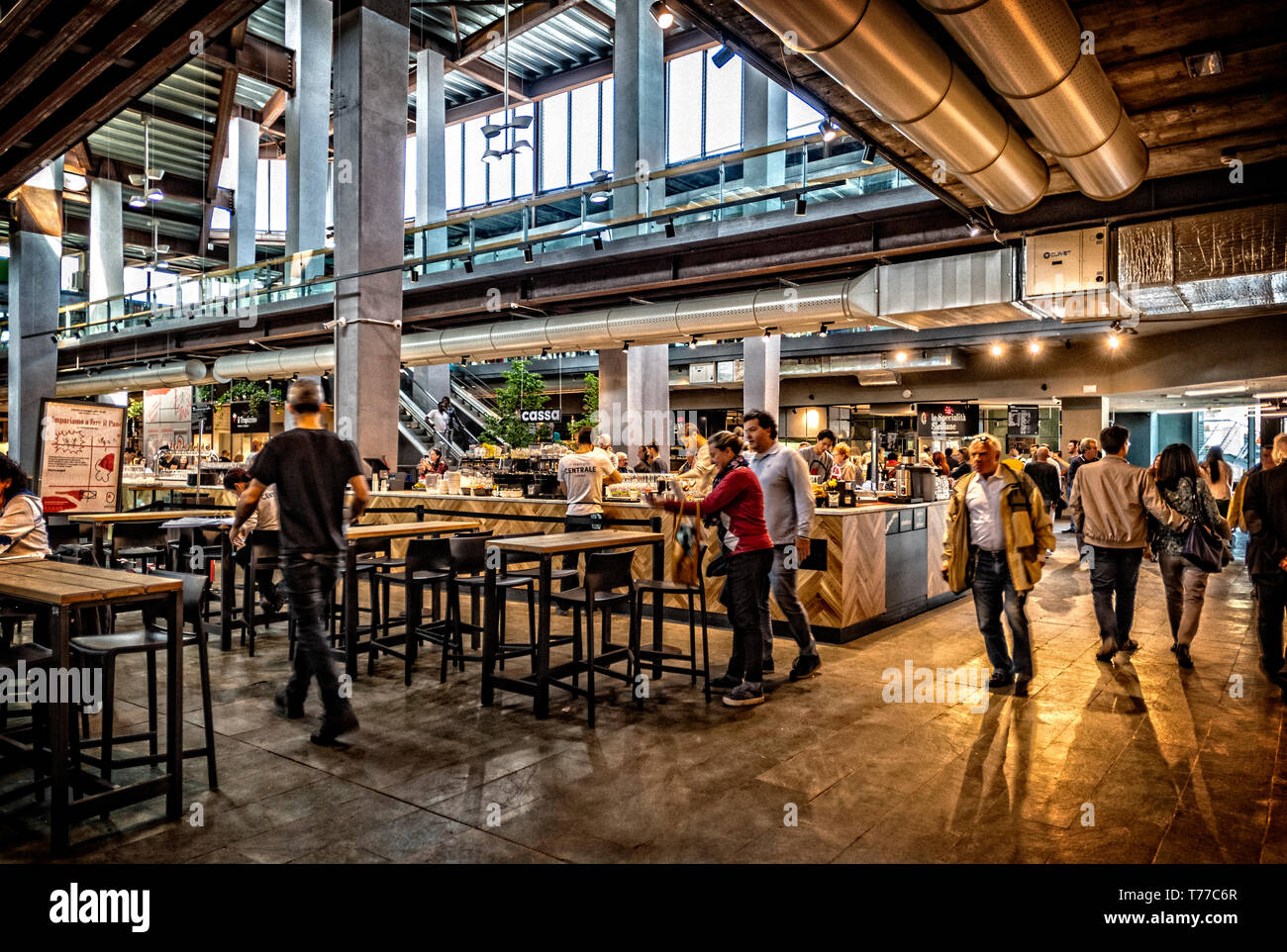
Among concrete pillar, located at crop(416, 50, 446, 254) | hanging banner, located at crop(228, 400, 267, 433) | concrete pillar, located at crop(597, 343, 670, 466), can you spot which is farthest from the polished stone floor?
concrete pillar, located at crop(416, 50, 446, 254)

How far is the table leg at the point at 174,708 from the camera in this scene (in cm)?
309

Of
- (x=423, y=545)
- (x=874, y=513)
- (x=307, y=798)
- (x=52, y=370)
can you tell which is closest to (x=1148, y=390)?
(x=874, y=513)

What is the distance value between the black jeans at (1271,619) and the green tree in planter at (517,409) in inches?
405

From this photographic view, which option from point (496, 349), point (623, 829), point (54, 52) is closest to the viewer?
Result: point (623, 829)

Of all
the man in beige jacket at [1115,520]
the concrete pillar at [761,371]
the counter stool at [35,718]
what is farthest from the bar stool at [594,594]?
the concrete pillar at [761,371]

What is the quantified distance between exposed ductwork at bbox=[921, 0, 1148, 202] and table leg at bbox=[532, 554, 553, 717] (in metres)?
3.12

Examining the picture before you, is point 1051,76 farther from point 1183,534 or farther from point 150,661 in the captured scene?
point 150,661

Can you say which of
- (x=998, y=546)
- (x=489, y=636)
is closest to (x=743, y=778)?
(x=489, y=636)

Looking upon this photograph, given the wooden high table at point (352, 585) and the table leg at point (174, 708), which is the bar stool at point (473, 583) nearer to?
the wooden high table at point (352, 585)

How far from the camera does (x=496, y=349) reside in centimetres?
1182

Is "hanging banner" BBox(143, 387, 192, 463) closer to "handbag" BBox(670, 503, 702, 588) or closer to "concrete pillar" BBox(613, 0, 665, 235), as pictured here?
"concrete pillar" BBox(613, 0, 665, 235)

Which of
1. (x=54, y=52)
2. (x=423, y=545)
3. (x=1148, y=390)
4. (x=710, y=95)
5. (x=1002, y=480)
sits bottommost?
(x=423, y=545)
